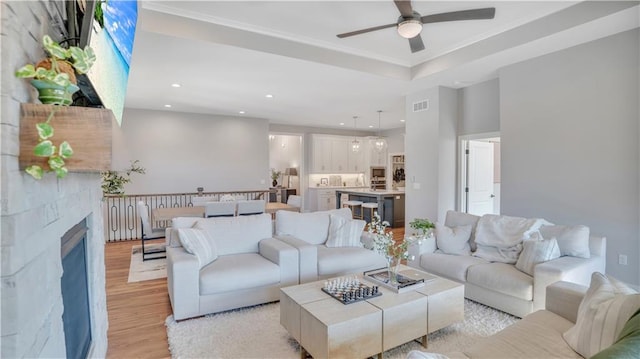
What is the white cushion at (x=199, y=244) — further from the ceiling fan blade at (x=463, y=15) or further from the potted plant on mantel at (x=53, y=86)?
the ceiling fan blade at (x=463, y=15)

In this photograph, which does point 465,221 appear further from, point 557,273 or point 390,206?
point 390,206

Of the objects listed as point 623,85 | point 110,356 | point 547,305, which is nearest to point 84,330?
point 110,356

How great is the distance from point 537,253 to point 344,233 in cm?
205

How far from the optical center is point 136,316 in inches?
125

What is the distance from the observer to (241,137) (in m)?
8.38

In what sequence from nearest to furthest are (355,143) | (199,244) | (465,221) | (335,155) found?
(199,244) → (465,221) → (355,143) → (335,155)

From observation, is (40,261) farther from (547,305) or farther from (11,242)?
(547,305)

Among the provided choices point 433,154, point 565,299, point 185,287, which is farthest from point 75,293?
point 433,154

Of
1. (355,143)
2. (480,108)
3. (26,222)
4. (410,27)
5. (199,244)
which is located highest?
(410,27)

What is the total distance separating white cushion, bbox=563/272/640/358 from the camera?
1559mm

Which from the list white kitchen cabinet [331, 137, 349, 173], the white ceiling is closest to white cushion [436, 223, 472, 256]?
the white ceiling

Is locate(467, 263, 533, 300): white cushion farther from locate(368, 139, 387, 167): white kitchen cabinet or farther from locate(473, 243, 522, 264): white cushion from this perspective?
locate(368, 139, 387, 167): white kitchen cabinet

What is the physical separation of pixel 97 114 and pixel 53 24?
522mm

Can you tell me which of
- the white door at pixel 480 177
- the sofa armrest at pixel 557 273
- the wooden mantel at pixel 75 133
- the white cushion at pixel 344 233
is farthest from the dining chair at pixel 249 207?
the wooden mantel at pixel 75 133
